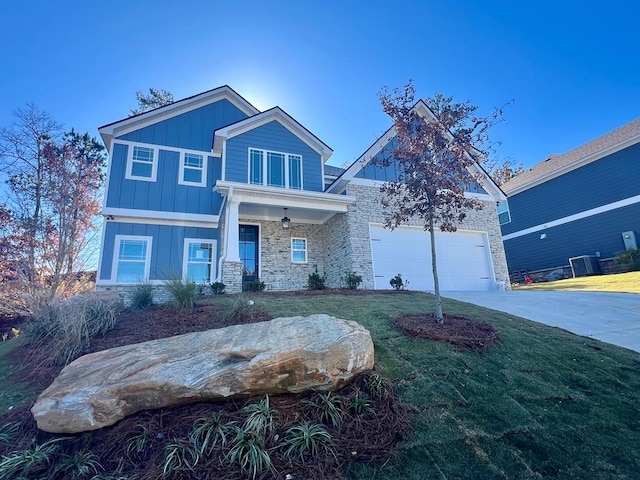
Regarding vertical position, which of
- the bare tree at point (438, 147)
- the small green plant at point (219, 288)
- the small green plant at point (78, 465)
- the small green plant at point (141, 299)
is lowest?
the small green plant at point (78, 465)

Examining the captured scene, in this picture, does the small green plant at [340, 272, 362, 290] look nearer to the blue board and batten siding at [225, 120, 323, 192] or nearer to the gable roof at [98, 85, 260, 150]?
the blue board and batten siding at [225, 120, 323, 192]

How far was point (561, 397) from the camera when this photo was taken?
3660mm

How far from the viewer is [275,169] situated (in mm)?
12156

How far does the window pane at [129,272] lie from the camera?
32.9ft

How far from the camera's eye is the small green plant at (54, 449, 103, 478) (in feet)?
8.45

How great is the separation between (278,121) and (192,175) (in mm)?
3916

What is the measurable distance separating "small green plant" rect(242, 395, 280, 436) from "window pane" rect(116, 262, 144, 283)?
8.49 meters

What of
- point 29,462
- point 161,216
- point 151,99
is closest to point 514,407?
point 29,462

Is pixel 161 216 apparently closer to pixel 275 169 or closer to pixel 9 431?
pixel 275 169

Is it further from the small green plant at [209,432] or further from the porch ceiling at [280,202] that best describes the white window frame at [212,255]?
the small green plant at [209,432]

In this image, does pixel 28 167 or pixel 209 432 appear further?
pixel 28 167

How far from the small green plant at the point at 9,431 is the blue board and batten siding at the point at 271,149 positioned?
9.09 meters

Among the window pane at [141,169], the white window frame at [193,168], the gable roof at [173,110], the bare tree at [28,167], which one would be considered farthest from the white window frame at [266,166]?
the bare tree at [28,167]

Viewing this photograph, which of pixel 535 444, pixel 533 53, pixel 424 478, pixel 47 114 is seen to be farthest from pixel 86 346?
pixel 533 53
